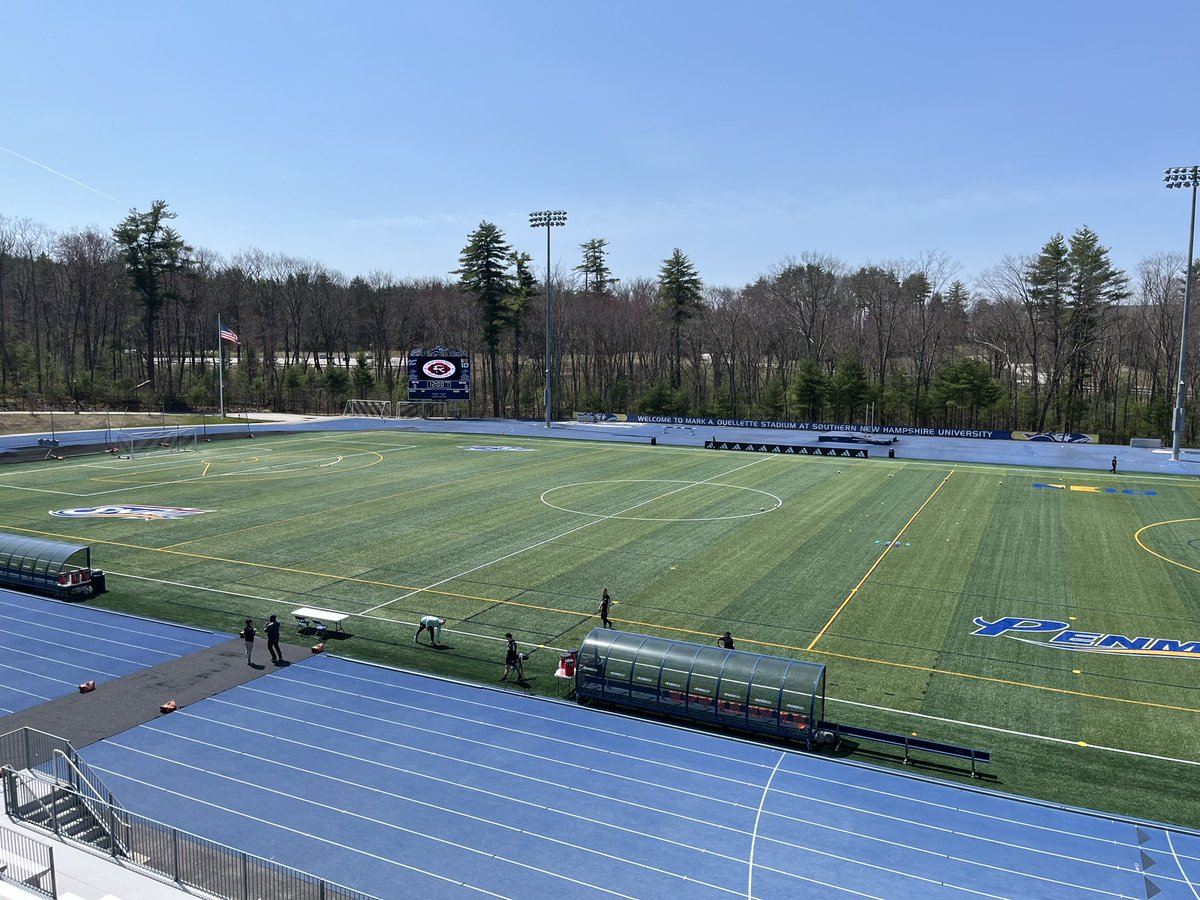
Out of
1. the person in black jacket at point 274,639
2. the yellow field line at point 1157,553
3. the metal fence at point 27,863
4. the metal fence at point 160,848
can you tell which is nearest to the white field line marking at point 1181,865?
the metal fence at point 160,848

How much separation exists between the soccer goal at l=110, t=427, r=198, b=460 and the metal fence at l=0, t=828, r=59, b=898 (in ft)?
193

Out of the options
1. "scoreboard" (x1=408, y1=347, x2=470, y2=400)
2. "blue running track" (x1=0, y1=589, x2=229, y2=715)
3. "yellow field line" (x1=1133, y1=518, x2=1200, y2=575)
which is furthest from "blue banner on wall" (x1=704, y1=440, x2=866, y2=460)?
"blue running track" (x1=0, y1=589, x2=229, y2=715)

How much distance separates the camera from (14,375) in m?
114

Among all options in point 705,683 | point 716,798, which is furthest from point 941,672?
point 716,798

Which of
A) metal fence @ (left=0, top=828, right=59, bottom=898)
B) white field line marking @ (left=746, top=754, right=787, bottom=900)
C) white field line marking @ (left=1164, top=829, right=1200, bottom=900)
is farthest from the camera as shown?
white field line marking @ (left=746, top=754, right=787, bottom=900)

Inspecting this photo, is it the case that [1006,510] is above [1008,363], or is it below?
below

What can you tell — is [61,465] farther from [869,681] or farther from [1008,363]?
[1008,363]

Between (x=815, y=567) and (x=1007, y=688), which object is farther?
(x=815, y=567)

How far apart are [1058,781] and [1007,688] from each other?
5457 millimetres

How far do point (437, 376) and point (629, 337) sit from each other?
42535 mm

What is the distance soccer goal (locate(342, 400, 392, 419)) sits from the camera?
110250 millimetres

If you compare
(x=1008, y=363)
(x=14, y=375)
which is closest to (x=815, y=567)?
(x=1008, y=363)

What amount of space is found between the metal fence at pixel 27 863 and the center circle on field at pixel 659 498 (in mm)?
32768

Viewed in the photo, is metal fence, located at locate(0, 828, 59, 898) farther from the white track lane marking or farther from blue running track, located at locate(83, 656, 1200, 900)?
the white track lane marking
